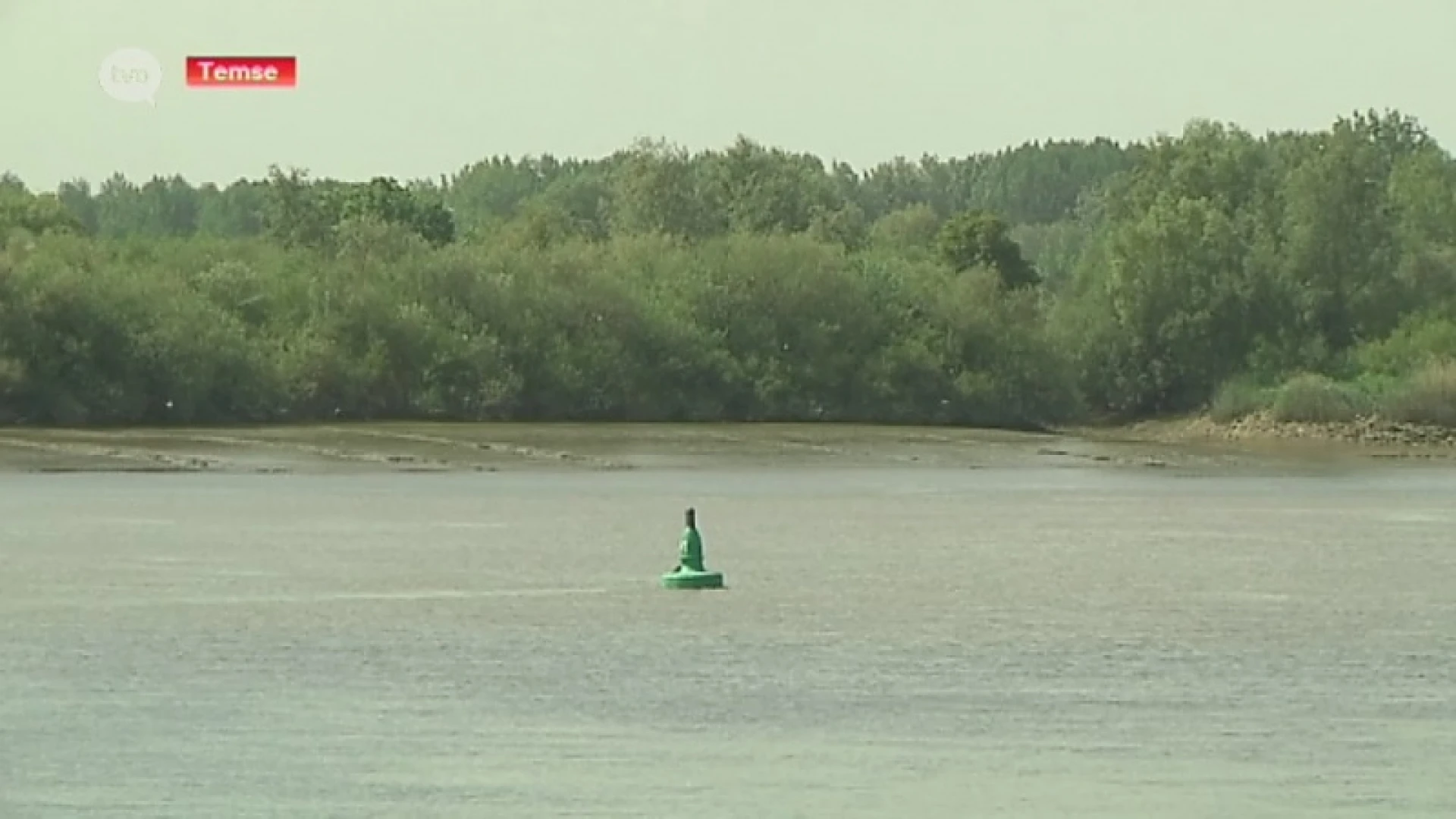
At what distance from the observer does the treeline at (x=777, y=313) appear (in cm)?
8756

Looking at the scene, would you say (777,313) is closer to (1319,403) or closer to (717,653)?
(1319,403)

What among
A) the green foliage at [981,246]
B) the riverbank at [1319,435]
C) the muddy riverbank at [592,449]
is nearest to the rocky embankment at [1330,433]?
the riverbank at [1319,435]

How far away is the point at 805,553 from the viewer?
49438mm

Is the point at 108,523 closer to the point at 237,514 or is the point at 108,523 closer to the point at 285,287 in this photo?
the point at 237,514

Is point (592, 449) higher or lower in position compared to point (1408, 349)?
lower

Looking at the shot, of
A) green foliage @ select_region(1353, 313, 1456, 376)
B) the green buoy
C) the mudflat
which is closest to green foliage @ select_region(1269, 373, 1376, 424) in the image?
green foliage @ select_region(1353, 313, 1456, 376)

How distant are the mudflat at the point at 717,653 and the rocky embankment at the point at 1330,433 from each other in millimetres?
30545

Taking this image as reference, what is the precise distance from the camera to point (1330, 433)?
9994 centimetres

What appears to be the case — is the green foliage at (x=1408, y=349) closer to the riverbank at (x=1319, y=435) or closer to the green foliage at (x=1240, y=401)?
the green foliage at (x=1240, y=401)

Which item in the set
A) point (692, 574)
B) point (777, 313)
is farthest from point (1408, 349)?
point (692, 574)

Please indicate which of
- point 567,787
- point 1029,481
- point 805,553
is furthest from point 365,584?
point 1029,481

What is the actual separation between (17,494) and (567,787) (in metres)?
40.2

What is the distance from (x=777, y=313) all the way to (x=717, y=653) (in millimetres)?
67698

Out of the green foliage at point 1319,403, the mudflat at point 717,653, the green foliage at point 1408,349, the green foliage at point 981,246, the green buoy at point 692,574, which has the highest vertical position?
the green foliage at point 981,246
